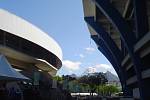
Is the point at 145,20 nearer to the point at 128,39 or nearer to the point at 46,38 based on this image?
the point at 128,39

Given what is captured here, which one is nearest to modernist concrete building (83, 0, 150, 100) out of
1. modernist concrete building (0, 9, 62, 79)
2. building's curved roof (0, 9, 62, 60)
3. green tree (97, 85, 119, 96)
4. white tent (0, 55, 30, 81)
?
white tent (0, 55, 30, 81)

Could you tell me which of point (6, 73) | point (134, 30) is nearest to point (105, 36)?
point (134, 30)

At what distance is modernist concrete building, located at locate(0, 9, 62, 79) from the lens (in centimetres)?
5712

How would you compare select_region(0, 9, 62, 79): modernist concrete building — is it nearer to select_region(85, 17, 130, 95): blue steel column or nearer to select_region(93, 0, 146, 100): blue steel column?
select_region(85, 17, 130, 95): blue steel column

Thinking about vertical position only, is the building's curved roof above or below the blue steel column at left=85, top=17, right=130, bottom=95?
above

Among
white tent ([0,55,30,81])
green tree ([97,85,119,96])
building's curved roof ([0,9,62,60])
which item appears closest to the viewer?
white tent ([0,55,30,81])

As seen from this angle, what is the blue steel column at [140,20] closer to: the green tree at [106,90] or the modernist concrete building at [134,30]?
the modernist concrete building at [134,30]

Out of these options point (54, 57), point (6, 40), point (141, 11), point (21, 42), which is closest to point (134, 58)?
point (141, 11)

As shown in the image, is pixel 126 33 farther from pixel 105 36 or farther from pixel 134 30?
pixel 105 36

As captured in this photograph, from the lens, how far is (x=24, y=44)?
65625mm

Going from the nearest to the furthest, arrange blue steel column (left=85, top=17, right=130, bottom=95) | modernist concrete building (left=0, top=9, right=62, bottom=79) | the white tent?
the white tent → blue steel column (left=85, top=17, right=130, bottom=95) → modernist concrete building (left=0, top=9, right=62, bottom=79)

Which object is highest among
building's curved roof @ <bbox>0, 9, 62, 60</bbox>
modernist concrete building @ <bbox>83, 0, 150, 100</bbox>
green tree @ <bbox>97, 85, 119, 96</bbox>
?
building's curved roof @ <bbox>0, 9, 62, 60</bbox>

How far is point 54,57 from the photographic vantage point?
89.5 meters

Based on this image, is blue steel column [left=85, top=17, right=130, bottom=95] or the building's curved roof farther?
the building's curved roof
